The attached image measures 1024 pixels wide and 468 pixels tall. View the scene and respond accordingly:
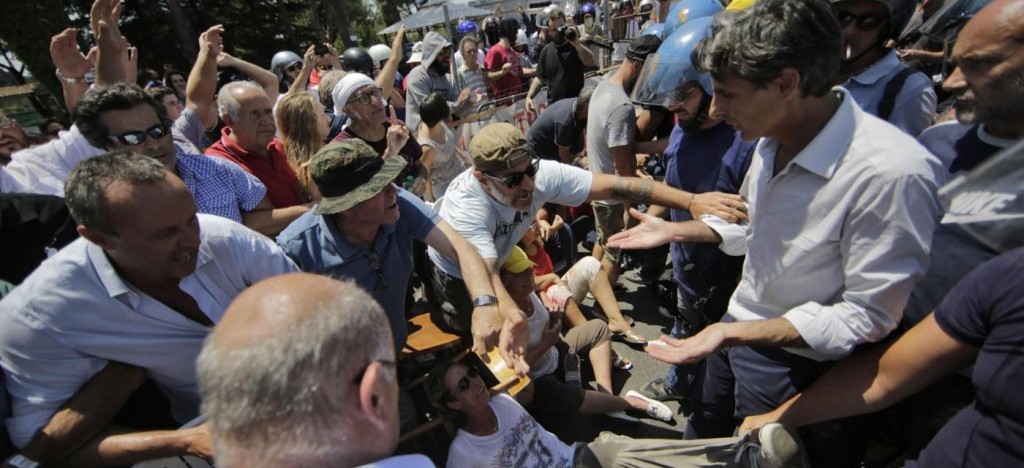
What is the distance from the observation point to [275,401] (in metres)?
0.91

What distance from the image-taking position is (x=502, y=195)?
2.66 m

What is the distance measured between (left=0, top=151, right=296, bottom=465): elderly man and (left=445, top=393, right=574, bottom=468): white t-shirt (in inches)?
42.2

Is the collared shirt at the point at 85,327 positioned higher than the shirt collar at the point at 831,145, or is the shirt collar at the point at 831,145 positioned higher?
the shirt collar at the point at 831,145

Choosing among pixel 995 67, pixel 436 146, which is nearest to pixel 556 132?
pixel 436 146

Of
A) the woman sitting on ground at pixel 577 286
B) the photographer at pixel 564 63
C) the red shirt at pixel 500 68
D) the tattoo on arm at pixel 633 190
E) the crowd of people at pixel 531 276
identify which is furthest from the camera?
the red shirt at pixel 500 68

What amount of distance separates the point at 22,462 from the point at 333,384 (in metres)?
1.47

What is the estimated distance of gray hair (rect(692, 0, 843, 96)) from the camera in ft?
4.58

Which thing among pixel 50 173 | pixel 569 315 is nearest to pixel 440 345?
pixel 569 315

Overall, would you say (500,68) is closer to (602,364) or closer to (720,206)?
(602,364)

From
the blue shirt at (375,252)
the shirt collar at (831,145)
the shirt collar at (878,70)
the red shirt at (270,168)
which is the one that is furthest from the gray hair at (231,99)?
the shirt collar at (878,70)

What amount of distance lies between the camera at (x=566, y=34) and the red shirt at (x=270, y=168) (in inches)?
190

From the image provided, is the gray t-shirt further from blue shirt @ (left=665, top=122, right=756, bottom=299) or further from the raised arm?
the raised arm

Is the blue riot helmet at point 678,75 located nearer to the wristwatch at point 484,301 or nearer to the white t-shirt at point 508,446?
the wristwatch at point 484,301

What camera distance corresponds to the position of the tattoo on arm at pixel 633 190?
8.70 feet
